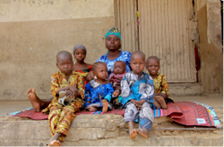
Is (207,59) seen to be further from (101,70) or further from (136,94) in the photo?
(101,70)

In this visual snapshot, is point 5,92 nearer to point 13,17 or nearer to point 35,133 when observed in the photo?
point 13,17

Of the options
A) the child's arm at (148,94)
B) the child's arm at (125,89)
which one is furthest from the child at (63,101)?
the child's arm at (148,94)

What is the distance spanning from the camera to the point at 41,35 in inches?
204

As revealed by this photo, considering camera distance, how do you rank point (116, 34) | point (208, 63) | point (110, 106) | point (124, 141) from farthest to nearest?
point (208, 63)
point (116, 34)
point (110, 106)
point (124, 141)

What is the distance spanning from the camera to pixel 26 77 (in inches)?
205

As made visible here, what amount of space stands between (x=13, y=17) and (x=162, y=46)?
11.1 feet

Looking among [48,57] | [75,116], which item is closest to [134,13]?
[48,57]

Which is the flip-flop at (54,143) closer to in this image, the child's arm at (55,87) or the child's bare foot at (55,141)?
the child's bare foot at (55,141)

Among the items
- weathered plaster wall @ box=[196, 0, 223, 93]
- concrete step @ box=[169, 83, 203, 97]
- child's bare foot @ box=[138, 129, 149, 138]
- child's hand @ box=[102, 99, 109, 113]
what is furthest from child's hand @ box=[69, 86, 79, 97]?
weathered plaster wall @ box=[196, 0, 223, 93]

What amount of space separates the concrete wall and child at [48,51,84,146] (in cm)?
192

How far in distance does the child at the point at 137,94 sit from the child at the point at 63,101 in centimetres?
60

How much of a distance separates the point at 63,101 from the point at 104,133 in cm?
66

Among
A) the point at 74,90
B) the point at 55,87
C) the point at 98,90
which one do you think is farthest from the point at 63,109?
the point at 98,90

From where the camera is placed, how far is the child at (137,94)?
2.67 meters
